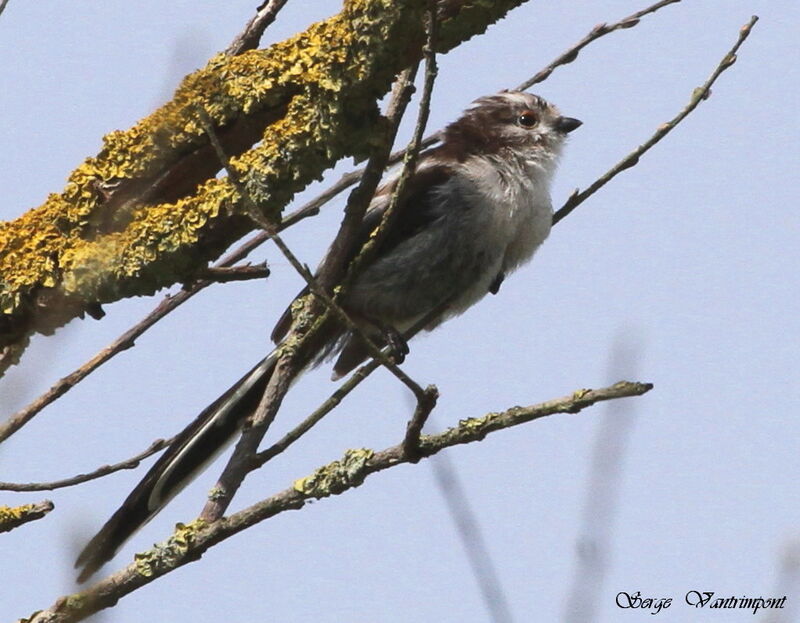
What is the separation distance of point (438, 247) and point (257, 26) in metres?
1.34

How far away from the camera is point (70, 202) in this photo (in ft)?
10.2

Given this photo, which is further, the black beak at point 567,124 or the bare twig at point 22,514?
the black beak at point 567,124

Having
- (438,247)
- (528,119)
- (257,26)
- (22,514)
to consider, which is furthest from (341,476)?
(528,119)

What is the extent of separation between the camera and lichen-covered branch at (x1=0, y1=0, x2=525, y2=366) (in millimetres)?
2955

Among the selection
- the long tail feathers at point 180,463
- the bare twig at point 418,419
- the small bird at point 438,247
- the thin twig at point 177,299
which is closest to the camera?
the bare twig at point 418,419

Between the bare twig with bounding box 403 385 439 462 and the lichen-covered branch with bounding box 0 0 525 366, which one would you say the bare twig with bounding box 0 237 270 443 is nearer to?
the lichen-covered branch with bounding box 0 0 525 366

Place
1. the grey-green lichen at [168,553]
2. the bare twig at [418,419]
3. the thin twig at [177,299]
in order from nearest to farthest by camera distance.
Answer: the bare twig at [418,419] < the grey-green lichen at [168,553] < the thin twig at [177,299]

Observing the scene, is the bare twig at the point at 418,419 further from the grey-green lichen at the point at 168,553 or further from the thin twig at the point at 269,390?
the grey-green lichen at the point at 168,553

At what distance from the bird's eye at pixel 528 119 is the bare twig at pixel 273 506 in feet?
9.37

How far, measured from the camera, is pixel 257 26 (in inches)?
133

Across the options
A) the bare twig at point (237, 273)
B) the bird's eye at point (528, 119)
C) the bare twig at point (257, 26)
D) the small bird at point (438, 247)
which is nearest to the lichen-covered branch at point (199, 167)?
the bare twig at point (237, 273)

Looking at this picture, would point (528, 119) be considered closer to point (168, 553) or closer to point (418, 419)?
point (418, 419)

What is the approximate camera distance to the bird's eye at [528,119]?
5.18 metres

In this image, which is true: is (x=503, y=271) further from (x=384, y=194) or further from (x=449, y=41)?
(x=449, y=41)
